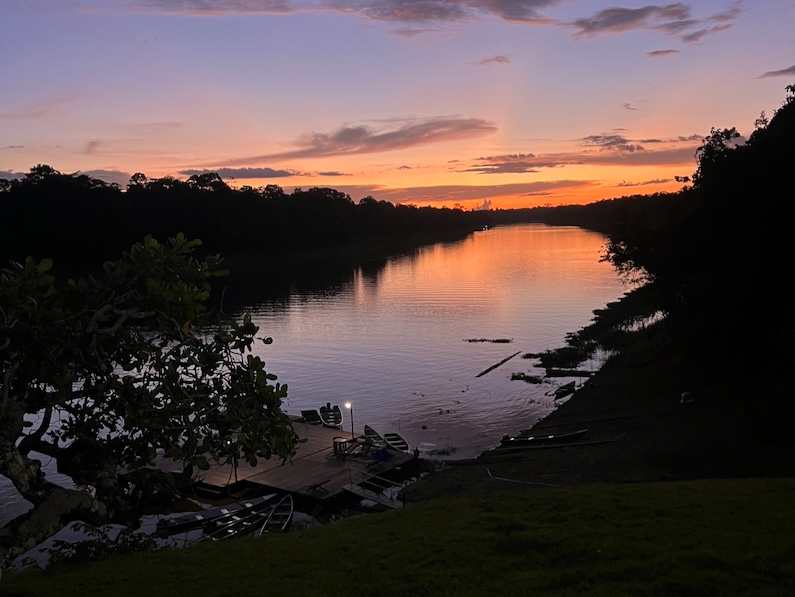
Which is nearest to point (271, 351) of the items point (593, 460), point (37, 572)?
point (593, 460)

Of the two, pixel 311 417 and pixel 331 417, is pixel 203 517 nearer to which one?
pixel 311 417

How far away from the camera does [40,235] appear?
114 metres

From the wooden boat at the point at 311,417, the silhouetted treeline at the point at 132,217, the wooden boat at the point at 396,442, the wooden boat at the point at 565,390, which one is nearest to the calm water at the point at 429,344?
the wooden boat at the point at 565,390

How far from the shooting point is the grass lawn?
452 inches

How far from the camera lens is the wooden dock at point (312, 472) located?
30250mm

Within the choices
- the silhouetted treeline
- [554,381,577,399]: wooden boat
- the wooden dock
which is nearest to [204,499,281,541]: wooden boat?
the wooden dock

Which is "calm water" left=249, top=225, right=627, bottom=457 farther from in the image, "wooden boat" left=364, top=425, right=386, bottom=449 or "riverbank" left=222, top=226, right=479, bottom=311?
"riverbank" left=222, top=226, right=479, bottom=311

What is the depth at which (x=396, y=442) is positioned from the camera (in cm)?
3647

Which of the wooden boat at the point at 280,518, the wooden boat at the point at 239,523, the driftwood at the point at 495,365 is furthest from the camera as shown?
the driftwood at the point at 495,365

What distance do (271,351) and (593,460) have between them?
4135cm

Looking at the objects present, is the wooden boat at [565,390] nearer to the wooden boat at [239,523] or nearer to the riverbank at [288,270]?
the wooden boat at [239,523]

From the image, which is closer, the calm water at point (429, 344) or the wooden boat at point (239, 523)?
the wooden boat at point (239, 523)

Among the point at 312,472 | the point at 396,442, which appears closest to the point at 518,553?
the point at 312,472

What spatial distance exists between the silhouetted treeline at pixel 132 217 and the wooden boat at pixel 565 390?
89.8m
